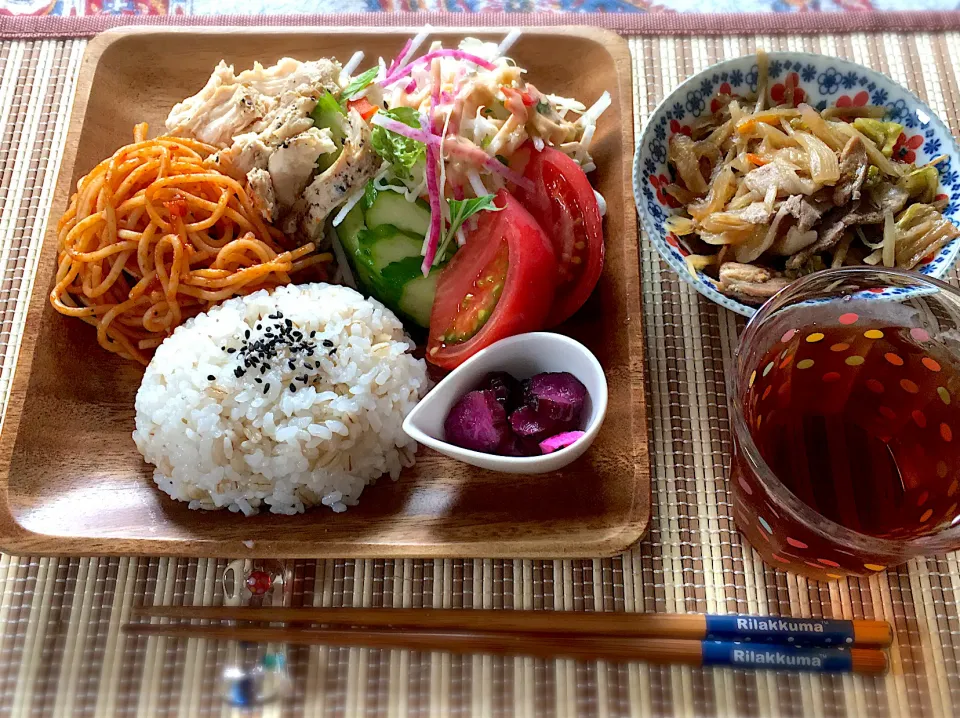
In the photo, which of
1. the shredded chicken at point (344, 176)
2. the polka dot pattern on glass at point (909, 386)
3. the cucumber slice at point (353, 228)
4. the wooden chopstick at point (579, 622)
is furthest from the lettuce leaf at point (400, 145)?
the polka dot pattern on glass at point (909, 386)

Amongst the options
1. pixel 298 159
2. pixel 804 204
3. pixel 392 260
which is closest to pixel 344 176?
pixel 298 159

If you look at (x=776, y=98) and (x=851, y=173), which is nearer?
(x=851, y=173)

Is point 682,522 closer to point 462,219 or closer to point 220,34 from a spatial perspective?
point 462,219

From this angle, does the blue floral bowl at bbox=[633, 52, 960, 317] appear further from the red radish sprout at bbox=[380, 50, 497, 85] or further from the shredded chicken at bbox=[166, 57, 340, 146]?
the shredded chicken at bbox=[166, 57, 340, 146]

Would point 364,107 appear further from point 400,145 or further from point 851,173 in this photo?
point 851,173

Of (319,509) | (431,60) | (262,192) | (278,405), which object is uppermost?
(431,60)

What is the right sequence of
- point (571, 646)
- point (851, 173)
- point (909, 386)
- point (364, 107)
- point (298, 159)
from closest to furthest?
point (909, 386), point (571, 646), point (851, 173), point (298, 159), point (364, 107)

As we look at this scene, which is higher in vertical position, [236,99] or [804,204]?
[236,99]
